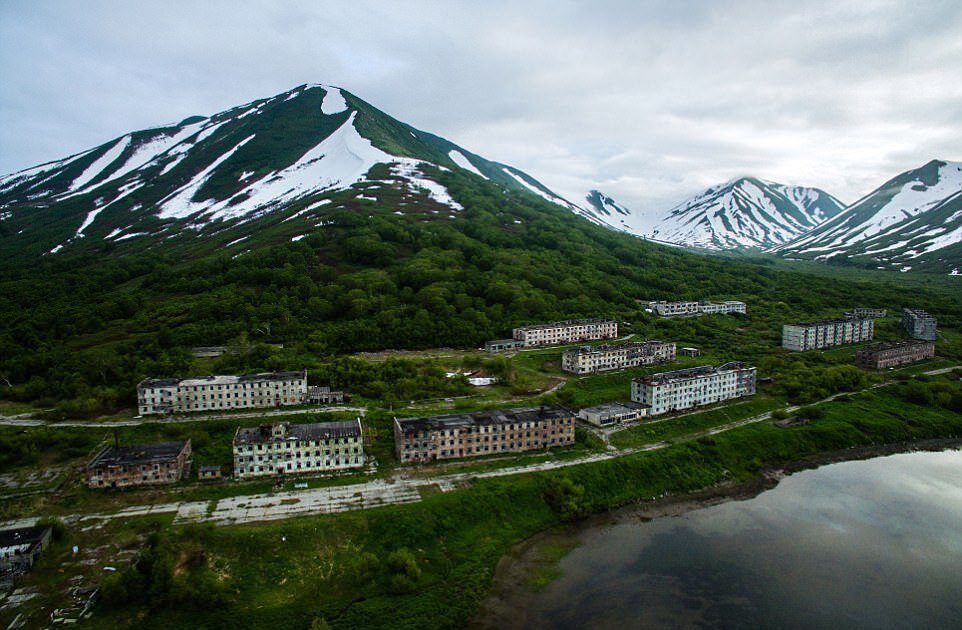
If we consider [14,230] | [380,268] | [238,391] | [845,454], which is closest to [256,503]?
[238,391]

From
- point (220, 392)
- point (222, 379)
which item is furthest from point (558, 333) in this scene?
point (220, 392)

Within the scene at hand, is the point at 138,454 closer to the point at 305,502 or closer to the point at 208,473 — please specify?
the point at 208,473

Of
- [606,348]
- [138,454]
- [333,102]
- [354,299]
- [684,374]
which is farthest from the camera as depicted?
[333,102]

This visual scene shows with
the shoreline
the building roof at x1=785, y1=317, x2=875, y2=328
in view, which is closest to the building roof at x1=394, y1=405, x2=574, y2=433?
the shoreline

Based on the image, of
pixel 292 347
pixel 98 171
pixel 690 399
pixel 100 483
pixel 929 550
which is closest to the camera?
pixel 929 550

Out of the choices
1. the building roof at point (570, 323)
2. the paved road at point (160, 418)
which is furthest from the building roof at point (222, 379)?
the building roof at point (570, 323)

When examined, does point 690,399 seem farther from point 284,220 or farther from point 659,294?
point 284,220
